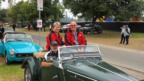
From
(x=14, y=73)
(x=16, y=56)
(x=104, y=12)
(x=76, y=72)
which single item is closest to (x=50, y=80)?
(x=76, y=72)

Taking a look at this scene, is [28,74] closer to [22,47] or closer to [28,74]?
[28,74]

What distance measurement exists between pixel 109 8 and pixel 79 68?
40.9m

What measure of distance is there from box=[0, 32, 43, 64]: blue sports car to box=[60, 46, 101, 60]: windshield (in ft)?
23.1

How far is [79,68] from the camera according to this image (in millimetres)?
8211

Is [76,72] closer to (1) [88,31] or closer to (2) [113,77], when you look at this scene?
(2) [113,77]

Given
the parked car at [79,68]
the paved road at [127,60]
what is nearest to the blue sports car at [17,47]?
the paved road at [127,60]

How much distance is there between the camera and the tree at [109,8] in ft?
160

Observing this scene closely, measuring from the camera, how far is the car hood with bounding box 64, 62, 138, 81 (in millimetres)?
7641

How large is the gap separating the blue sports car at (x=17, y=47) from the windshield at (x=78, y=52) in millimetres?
7026

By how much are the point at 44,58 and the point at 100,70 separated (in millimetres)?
2017

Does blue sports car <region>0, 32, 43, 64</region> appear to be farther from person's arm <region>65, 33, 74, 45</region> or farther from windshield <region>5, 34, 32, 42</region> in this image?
person's arm <region>65, 33, 74, 45</region>

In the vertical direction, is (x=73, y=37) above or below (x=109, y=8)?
above

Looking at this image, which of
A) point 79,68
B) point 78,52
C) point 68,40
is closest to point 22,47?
point 68,40

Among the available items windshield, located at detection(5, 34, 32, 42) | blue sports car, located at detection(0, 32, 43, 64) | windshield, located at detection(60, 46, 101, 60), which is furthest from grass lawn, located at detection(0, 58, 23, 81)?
windshield, located at detection(60, 46, 101, 60)
